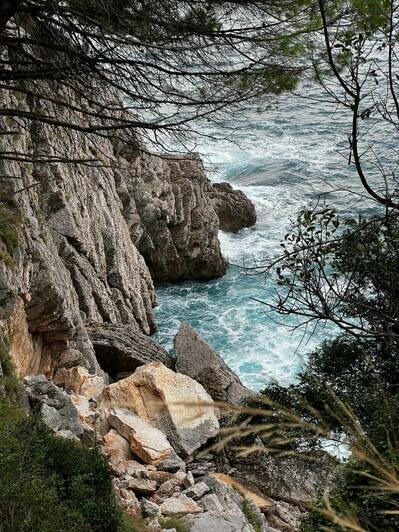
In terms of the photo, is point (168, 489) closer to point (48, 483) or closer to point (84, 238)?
point (48, 483)

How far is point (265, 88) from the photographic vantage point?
230 inches

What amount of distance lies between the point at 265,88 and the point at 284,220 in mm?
21259

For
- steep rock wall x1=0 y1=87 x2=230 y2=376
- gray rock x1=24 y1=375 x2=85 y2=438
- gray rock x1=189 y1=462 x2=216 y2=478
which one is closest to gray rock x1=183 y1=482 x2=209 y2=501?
gray rock x1=189 y1=462 x2=216 y2=478

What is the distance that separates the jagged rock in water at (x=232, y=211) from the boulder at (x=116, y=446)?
669 inches

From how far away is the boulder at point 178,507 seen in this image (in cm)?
782

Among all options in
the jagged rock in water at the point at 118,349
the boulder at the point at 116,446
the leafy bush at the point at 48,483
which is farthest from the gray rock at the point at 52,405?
the jagged rock in water at the point at 118,349

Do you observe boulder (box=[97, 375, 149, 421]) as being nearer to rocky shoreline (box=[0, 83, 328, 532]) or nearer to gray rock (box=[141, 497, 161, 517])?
rocky shoreline (box=[0, 83, 328, 532])

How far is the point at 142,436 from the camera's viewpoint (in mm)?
10031

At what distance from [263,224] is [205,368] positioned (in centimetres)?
1320

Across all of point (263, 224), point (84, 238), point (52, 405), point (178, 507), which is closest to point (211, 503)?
point (178, 507)

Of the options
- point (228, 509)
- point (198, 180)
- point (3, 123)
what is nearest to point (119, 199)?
point (198, 180)

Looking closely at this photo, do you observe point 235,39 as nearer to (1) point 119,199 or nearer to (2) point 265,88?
(2) point 265,88

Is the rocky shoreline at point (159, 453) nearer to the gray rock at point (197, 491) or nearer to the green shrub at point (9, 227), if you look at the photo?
the gray rock at point (197, 491)

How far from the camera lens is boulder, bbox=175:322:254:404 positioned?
557 inches
